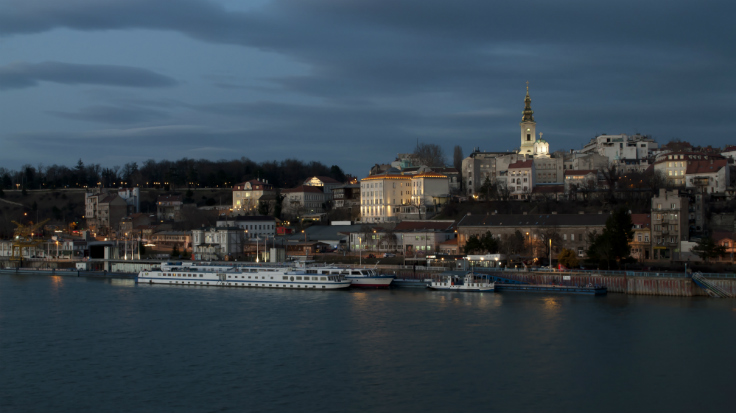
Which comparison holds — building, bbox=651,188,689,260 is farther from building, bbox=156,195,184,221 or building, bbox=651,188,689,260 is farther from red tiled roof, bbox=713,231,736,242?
building, bbox=156,195,184,221

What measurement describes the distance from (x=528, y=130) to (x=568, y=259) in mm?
37016

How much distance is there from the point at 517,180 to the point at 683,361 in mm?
40872

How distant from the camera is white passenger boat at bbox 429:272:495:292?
32656mm

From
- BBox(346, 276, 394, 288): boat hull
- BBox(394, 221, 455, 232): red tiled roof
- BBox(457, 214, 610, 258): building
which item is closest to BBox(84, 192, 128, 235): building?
BBox(394, 221, 455, 232): red tiled roof

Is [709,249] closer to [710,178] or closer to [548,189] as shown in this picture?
[710,178]

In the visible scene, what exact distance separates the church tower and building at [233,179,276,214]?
25525 mm

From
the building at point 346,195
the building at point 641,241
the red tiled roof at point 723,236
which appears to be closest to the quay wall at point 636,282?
the building at point 641,241

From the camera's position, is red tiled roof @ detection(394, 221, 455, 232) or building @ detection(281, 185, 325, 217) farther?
building @ detection(281, 185, 325, 217)

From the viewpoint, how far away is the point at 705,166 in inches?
2094

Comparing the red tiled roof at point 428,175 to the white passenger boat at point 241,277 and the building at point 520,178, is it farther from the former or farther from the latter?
the white passenger boat at point 241,277

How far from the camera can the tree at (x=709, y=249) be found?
33.0 meters

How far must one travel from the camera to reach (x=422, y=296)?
31.3 m

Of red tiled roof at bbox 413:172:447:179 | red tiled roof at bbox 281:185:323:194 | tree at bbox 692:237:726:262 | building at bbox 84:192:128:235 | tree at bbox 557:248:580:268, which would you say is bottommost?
tree at bbox 557:248:580:268

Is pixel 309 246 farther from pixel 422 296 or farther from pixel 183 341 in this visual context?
pixel 183 341
